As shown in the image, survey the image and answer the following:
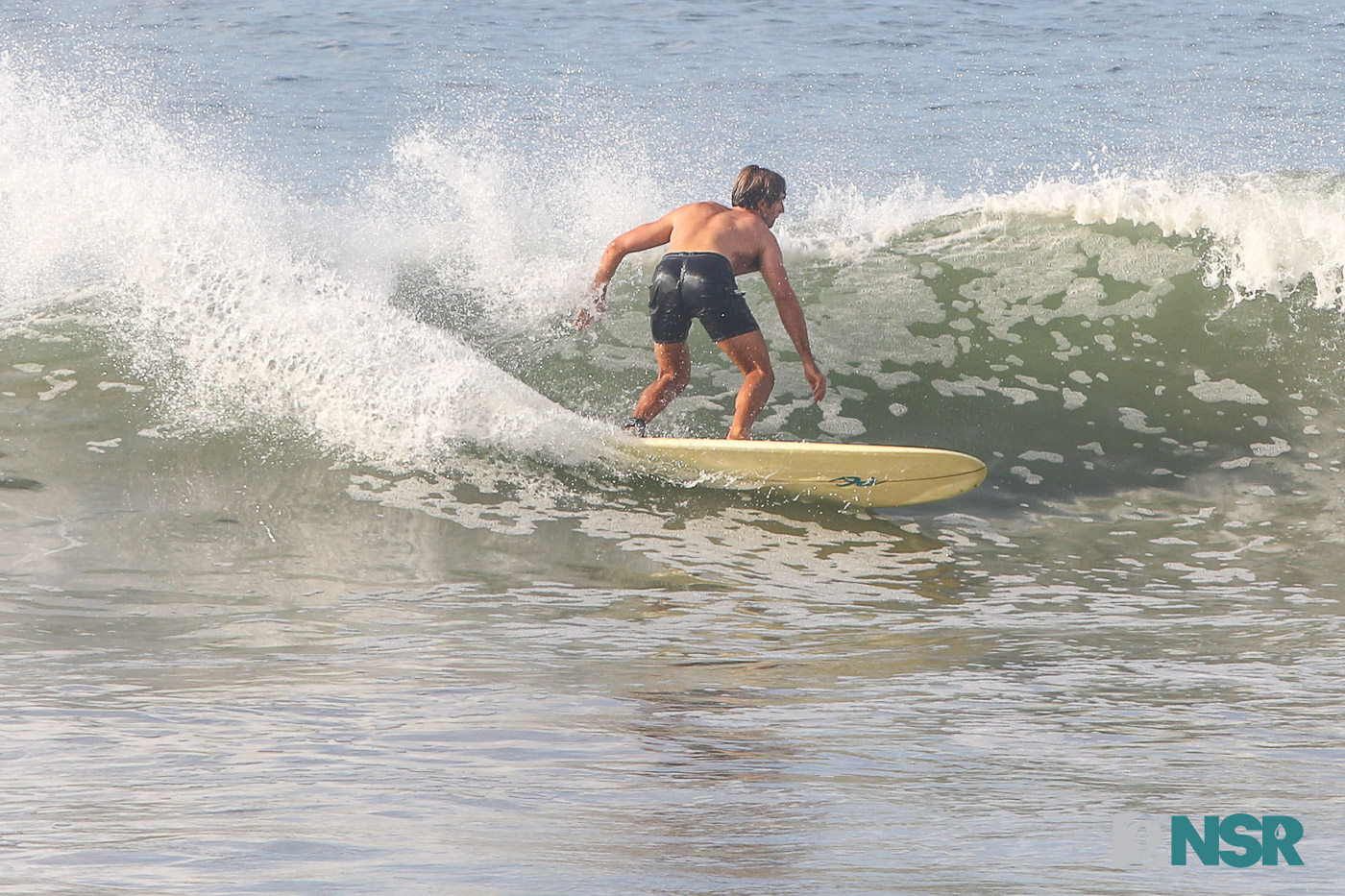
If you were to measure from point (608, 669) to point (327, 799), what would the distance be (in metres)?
1.44

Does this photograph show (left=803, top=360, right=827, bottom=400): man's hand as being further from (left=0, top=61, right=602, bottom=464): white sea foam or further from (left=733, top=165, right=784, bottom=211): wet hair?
(left=0, top=61, right=602, bottom=464): white sea foam

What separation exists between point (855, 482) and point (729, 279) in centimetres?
108

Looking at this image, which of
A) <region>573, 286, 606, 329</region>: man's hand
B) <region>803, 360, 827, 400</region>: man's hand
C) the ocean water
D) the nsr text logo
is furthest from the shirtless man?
the nsr text logo

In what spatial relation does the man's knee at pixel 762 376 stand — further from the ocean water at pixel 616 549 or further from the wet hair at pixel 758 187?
the wet hair at pixel 758 187

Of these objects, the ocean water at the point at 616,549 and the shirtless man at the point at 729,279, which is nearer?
the ocean water at the point at 616,549

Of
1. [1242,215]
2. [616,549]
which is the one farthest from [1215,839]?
[1242,215]

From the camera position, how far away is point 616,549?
5902 mm

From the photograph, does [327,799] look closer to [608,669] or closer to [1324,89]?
[608,669]

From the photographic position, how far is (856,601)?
5.18 meters

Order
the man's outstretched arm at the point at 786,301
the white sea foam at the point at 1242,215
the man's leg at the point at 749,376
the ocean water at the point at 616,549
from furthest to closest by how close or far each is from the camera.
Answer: the white sea foam at the point at 1242,215
the man's leg at the point at 749,376
the man's outstretched arm at the point at 786,301
the ocean water at the point at 616,549

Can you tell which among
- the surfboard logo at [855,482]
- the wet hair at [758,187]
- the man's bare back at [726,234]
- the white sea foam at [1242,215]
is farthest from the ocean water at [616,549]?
the wet hair at [758,187]

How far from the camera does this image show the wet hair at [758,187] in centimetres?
632

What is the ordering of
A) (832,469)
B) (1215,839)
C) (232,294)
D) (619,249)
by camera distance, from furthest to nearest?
(232,294) → (619,249) → (832,469) → (1215,839)

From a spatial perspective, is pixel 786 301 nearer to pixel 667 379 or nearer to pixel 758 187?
pixel 758 187
